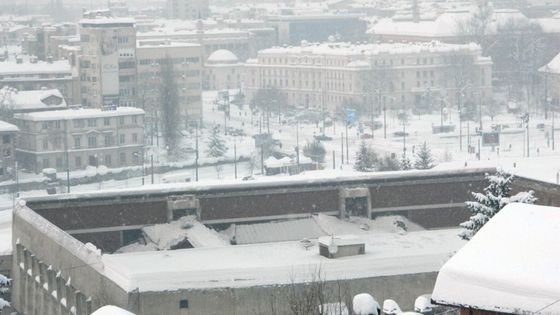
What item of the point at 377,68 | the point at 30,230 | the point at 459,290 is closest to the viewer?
the point at 459,290

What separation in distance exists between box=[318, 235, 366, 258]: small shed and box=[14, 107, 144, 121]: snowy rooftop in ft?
84.6

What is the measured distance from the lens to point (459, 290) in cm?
550

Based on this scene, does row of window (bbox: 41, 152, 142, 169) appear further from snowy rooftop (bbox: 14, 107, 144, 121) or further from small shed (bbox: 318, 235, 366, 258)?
small shed (bbox: 318, 235, 366, 258)

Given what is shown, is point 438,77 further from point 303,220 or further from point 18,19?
point 18,19

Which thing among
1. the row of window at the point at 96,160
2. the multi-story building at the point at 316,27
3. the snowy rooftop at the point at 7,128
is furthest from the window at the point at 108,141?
the multi-story building at the point at 316,27

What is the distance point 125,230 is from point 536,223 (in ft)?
47.2

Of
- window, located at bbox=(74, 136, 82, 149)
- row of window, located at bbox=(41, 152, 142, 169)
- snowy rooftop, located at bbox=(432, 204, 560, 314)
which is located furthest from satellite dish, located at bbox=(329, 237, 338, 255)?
window, located at bbox=(74, 136, 82, 149)

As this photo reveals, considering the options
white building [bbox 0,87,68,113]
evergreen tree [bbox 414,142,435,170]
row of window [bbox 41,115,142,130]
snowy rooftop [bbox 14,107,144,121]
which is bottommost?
evergreen tree [bbox 414,142,435,170]

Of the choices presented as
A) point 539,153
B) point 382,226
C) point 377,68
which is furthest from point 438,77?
point 382,226

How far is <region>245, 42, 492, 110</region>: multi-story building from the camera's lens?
56000 millimetres

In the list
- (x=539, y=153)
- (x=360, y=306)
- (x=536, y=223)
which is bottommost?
(x=539, y=153)

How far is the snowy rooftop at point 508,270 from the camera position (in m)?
5.34

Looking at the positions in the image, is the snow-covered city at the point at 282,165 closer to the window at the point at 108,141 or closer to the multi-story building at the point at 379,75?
the multi-story building at the point at 379,75

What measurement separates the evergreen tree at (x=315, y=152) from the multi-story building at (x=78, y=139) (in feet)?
15.0
